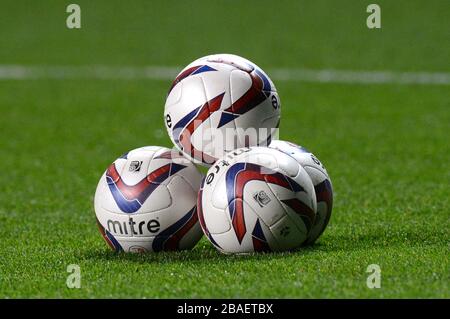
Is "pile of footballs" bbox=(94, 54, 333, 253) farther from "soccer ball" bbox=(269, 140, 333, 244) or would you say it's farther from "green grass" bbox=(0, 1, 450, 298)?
"green grass" bbox=(0, 1, 450, 298)

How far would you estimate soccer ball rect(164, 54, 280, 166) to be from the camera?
785 cm

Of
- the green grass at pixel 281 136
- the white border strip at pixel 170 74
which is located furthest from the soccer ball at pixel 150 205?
the white border strip at pixel 170 74

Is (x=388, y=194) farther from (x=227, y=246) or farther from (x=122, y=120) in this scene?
(x=122, y=120)

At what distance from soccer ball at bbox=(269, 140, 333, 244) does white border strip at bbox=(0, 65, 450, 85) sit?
10655 mm

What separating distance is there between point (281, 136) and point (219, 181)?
6741 mm

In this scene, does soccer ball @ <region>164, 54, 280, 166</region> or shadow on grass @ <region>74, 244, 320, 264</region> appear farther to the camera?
soccer ball @ <region>164, 54, 280, 166</region>

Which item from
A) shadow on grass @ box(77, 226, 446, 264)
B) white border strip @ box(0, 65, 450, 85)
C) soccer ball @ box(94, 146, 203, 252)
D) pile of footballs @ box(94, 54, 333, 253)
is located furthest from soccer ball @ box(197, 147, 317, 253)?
white border strip @ box(0, 65, 450, 85)

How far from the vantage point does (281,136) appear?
14.3 m

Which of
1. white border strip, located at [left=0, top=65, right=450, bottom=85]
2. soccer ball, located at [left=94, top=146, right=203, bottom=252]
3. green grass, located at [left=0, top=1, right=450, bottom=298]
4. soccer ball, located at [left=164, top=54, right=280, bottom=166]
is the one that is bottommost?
white border strip, located at [left=0, top=65, right=450, bottom=85]

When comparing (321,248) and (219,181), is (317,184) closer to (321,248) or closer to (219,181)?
(321,248)

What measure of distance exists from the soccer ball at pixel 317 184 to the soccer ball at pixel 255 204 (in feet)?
0.95

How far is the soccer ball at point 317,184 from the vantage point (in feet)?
26.3

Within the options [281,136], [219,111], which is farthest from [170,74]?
[219,111]

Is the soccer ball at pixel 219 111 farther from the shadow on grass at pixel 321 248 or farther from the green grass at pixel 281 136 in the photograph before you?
the green grass at pixel 281 136
